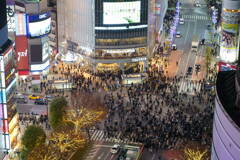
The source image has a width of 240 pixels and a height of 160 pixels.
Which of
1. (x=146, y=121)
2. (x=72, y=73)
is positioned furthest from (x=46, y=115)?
(x=72, y=73)

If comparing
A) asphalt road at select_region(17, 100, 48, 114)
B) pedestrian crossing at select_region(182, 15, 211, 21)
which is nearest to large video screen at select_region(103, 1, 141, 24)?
asphalt road at select_region(17, 100, 48, 114)

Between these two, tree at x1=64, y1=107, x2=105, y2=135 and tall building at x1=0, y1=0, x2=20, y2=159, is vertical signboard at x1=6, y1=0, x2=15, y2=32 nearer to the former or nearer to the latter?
tall building at x1=0, y1=0, x2=20, y2=159

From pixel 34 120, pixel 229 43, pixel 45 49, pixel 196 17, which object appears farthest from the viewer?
pixel 196 17

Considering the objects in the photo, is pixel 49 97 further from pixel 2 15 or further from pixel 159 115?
pixel 2 15

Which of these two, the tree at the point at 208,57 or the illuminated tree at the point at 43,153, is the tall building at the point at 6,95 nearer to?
the illuminated tree at the point at 43,153

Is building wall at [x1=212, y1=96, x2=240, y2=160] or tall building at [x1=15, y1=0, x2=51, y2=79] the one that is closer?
building wall at [x1=212, y1=96, x2=240, y2=160]

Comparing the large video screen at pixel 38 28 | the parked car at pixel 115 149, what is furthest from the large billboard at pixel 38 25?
the parked car at pixel 115 149

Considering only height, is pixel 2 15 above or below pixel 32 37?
above

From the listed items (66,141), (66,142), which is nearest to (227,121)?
(66,142)
